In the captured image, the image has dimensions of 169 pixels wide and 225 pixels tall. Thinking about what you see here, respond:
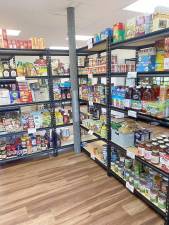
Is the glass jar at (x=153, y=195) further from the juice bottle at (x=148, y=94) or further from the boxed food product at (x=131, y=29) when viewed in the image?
the boxed food product at (x=131, y=29)

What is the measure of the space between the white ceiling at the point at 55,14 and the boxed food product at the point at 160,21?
2.05 meters

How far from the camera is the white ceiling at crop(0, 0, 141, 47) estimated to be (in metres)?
3.41

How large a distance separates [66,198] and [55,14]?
3.71m

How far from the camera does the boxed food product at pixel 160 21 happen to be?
67.2 inches

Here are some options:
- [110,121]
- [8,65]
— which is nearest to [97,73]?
[110,121]

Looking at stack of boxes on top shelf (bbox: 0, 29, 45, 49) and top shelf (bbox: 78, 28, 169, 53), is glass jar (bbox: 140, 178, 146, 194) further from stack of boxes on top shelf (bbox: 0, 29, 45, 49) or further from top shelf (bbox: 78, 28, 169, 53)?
stack of boxes on top shelf (bbox: 0, 29, 45, 49)

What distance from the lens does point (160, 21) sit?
171cm

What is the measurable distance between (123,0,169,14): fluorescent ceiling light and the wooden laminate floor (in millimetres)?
3258

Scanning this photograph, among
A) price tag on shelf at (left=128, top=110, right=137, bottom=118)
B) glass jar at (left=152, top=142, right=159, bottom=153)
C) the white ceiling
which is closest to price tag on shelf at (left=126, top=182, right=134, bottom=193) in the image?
glass jar at (left=152, top=142, right=159, bottom=153)

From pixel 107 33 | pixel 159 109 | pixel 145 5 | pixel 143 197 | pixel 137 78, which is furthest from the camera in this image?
pixel 145 5

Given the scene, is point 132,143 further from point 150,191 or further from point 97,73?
point 97,73

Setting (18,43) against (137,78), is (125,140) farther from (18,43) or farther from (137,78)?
(18,43)

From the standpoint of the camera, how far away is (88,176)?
2.77 m

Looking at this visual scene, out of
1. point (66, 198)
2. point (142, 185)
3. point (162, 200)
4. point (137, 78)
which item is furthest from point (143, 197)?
point (137, 78)
